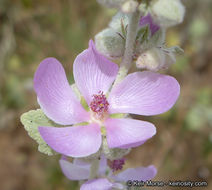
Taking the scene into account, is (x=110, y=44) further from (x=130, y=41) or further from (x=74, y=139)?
(x=74, y=139)

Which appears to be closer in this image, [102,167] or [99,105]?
[99,105]

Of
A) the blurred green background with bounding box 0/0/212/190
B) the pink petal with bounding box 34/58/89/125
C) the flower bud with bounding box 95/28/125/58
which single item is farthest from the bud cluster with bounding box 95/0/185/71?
the blurred green background with bounding box 0/0/212/190

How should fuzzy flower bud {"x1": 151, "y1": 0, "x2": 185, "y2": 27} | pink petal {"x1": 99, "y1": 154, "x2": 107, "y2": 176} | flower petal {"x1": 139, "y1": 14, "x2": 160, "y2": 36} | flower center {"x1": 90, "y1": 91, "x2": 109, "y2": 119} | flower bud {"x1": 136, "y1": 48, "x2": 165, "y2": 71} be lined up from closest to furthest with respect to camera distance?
fuzzy flower bud {"x1": 151, "y1": 0, "x2": 185, "y2": 27} < flower bud {"x1": 136, "y1": 48, "x2": 165, "y2": 71} < flower petal {"x1": 139, "y1": 14, "x2": 160, "y2": 36} < flower center {"x1": 90, "y1": 91, "x2": 109, "y2": 119} < pink petal {"x1": 99, "y1": 154, "x2": 107, "y2": 176}

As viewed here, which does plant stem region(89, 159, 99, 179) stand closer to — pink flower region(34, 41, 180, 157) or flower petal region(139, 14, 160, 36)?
pink flower region(34, 41, 180, 157)

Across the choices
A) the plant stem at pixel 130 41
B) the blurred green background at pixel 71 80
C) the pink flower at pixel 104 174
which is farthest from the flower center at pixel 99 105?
the blurred green background at pixel 71 80

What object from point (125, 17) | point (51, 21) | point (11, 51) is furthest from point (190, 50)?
point (125, 17)

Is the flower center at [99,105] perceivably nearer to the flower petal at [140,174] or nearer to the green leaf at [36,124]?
the green leaf at [36,124]

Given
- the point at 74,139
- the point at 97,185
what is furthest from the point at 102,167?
the point at 74,139
